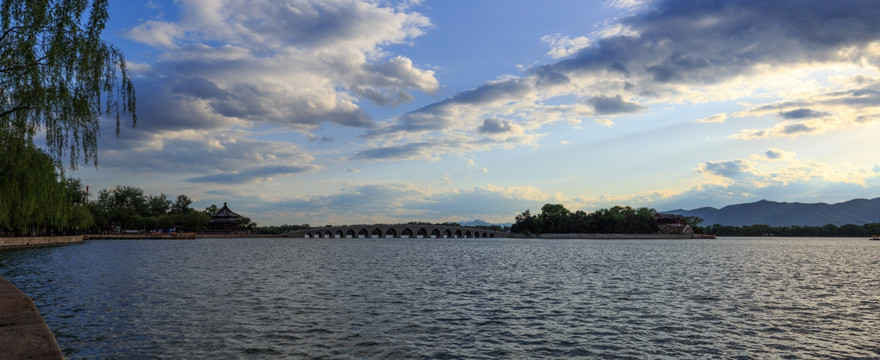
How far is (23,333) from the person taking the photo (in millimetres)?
9766

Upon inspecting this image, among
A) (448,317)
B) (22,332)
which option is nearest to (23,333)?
(22,332)

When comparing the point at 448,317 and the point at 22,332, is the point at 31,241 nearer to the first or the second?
the point at 448,317

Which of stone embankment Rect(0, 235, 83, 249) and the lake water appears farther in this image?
stone embankment Rect(0, 235, 83, 249)

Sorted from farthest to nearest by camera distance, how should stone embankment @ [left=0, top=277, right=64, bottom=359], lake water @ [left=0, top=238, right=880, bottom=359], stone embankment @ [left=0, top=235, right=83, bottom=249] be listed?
stone embankment @ [left=0, top=235, right=83, bottom=249]
lake water @ [left=0, top=238, right=880, bottom=359]
stone embankment @ [left=0, top=277, right=64, bottom=359]

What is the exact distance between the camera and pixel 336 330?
22922 mm

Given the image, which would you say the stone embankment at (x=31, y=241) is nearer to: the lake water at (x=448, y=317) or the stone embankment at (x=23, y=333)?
the lake water at (x=448, y=317)

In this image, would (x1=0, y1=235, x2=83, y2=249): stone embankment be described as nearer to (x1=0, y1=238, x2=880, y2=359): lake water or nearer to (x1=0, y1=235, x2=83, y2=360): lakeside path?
(x1=0, y1=238, x2=880, y2=359): lake water

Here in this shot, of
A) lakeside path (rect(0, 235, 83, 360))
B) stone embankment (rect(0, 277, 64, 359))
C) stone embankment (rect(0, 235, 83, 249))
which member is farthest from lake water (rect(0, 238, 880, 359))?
stone embankment (rect(0, 235, 83, 249))

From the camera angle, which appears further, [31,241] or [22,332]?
[31,241]

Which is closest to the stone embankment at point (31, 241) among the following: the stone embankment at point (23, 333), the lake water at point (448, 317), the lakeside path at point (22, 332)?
the lake water at point (448, 317)

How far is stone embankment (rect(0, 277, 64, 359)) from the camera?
8.39 metres

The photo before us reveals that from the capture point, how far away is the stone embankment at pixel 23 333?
8.39 meters

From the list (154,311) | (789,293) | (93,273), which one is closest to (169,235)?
(93,273)

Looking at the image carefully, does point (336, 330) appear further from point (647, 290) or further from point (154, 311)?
point (647, 290)
